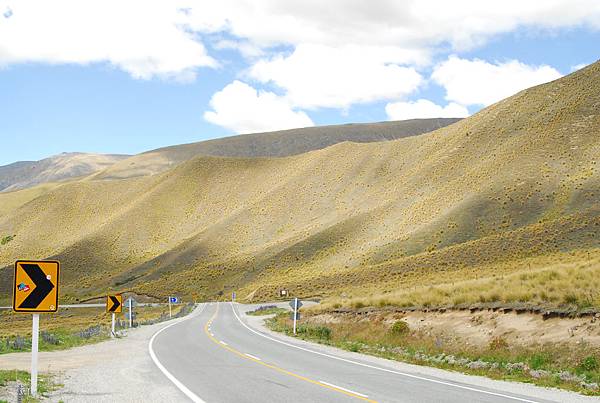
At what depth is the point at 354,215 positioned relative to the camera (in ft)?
347

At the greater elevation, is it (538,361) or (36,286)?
(36,286)

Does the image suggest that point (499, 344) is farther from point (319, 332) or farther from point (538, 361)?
point (319, 332)

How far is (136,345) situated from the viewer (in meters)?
23.8

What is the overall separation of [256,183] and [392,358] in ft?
437

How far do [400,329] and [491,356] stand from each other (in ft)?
22.2

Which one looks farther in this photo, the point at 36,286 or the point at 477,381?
the point at 477,381

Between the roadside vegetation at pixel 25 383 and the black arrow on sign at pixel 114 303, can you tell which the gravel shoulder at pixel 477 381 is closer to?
the roadside vegetation at pixel 25 383

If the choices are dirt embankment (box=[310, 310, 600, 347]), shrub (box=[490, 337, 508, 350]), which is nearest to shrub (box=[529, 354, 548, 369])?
dirt embankment (box=[310, 310, 600, 347])

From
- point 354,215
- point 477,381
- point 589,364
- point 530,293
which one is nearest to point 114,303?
point 530,293

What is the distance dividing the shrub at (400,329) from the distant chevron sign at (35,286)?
16.0 m

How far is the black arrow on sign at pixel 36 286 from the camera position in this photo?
10.4 metres

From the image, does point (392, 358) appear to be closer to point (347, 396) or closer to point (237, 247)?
point (347, 396)

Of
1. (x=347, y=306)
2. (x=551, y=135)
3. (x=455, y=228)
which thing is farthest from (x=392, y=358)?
(x=551, y=135)

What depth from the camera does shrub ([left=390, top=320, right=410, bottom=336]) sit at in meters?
24.0
